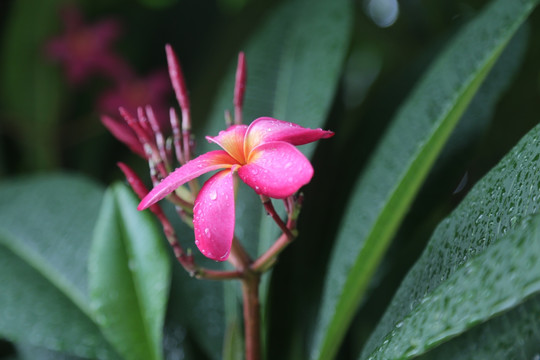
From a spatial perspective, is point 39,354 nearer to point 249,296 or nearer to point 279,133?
point 249,296

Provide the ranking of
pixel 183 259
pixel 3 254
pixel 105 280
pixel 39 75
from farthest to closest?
1. pixel 39 75
2. pixel 3 254
3. pixel 105 280
4. pixel 183 259

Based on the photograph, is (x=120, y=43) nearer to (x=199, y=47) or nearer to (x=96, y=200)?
(x=199, y=47)

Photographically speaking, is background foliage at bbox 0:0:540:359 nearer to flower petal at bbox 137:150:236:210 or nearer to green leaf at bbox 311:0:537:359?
green leaf at bbox 311:0:537:359

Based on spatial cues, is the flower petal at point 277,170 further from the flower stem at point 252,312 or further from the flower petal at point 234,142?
the flower stem at point 252,312

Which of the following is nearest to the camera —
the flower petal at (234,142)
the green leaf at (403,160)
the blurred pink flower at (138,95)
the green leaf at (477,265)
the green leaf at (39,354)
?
the green leaf at (477,265)

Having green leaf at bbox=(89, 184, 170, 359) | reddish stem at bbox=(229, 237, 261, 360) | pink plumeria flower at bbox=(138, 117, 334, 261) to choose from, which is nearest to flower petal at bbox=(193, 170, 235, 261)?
pink plumeria flower at bbox=(138, 117, 334, 261)

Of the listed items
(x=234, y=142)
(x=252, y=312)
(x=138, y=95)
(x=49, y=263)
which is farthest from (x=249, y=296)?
(x=138, y=95)

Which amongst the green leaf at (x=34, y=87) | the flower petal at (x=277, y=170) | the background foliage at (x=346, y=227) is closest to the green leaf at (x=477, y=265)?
the background foliage at (x=346, y=227)

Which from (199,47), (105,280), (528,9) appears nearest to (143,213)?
(105,280)
